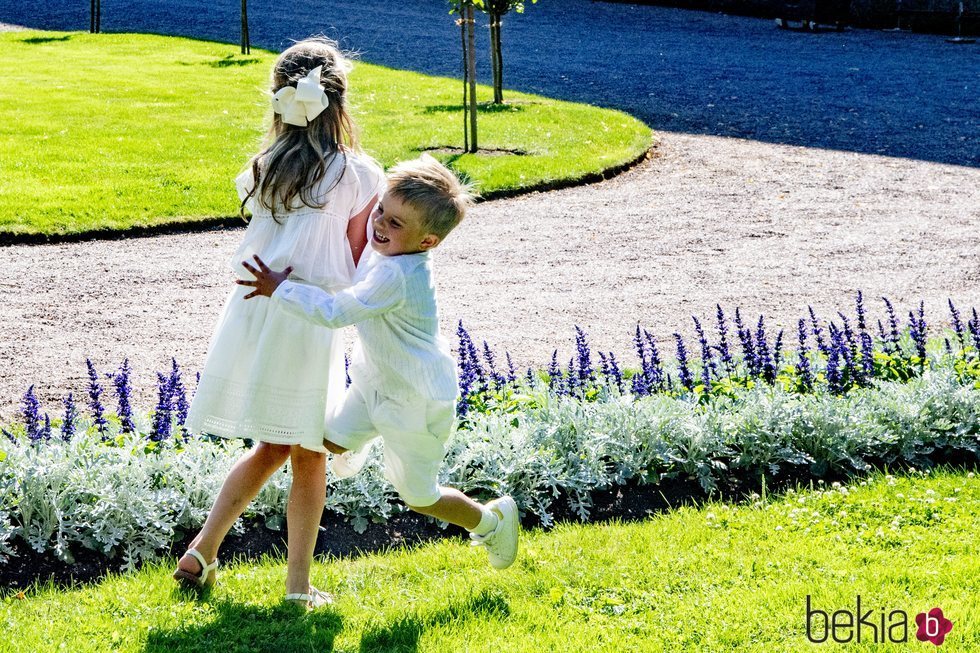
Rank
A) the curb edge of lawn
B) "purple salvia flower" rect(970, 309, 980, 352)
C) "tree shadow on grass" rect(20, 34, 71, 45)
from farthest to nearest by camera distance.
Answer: "tree shadow on grass" rect(20, 34, 71, 45)
the curb edge of lawn
"purple salvia flower" rect(970, 309, 980, 352)

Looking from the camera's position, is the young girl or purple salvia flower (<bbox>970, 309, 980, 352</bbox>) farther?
purple salvia flower (<bbox>970, 309, 980, 352</bbox>)

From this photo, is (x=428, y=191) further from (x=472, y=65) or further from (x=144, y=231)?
Result: (x=472, y=65)

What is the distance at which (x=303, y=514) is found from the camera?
3740 mm

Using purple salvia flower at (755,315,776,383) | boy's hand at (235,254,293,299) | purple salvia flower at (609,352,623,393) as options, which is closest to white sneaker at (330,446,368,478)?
boy's hand at (235,254,293,299)

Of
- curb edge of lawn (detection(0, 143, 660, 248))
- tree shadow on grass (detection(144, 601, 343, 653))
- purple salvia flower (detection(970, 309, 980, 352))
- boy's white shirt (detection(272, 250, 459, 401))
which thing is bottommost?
tree shadow on grass (detection(144, 601, 343, 653))

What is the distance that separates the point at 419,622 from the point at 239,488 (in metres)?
0.74

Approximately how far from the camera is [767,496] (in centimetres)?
478

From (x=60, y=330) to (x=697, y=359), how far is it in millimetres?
3838

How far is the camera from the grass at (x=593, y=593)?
11.6ft

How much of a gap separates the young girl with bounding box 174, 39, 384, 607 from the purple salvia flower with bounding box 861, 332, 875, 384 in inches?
121

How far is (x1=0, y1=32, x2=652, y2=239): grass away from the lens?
10094mm

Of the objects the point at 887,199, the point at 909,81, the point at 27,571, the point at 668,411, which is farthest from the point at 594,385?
the point at 909,81

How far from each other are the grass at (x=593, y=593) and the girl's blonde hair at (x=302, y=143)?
1.33 metres

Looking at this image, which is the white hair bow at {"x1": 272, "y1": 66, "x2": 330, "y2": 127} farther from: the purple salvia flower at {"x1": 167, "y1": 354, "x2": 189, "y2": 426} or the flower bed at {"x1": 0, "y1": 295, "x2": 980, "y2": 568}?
the purple salvia flower at {"x1": 167, "y1": 354, "x2": 189, "y2": 426}
